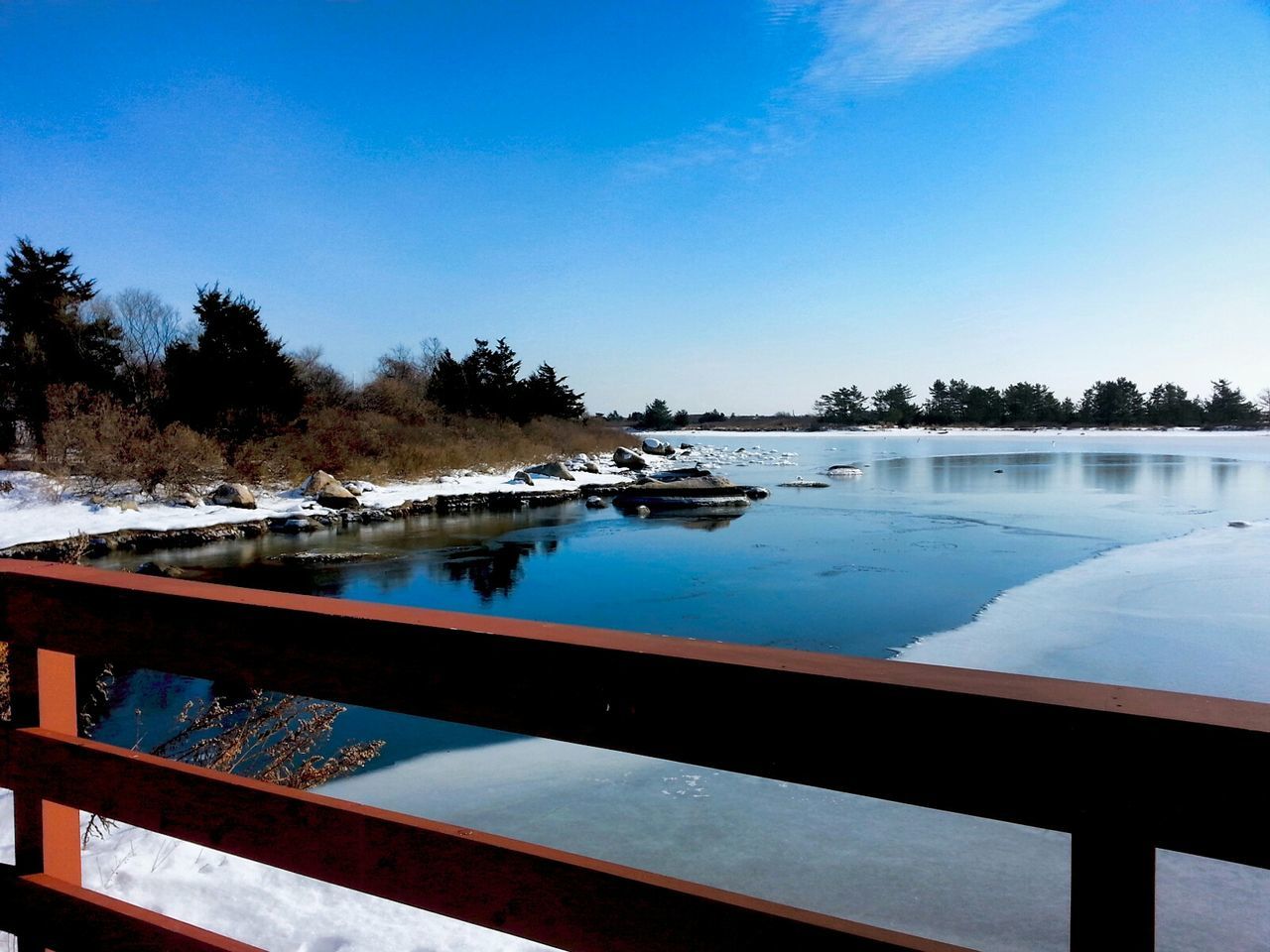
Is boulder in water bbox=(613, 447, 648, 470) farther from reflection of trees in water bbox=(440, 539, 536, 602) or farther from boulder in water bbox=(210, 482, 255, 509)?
reflection of trees in water bbox=(440, 539, 536, 602)

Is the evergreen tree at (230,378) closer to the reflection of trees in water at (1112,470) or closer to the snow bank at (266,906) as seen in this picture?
the snow bank at (266,906)

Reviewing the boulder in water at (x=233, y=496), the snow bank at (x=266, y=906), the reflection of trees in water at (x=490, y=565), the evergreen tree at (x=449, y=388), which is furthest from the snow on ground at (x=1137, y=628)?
the evergreen tree at (x=449, y=388)

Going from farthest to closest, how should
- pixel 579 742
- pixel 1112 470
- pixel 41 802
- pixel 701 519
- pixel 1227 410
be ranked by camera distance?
pixel 1227 410
pixel 1112 470
pixel 701 519
pixel 41 802
pixel 579 742

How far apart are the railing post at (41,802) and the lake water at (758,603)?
2.73m

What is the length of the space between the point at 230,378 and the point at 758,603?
19.6m

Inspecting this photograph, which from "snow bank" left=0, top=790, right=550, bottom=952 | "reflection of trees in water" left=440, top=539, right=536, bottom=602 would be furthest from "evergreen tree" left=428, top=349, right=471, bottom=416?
"snow bank" left=0, top=790, right=550, bottom=952

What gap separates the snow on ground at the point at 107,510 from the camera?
1471 cm

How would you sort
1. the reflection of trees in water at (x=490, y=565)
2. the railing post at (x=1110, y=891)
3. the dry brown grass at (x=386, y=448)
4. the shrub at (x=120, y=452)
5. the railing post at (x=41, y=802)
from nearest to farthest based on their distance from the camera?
the railing post at (x=1110, y=891)
the railing post at (x=41, y=802)
the reflection of trees in water at (x=490, y=565)
the shrub at (x=120, y=452)
the dry brown grass at (x=386, y=448)

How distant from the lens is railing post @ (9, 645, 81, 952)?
159 cm

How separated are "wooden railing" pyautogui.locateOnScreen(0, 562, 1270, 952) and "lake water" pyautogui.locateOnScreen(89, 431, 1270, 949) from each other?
2.72 metres

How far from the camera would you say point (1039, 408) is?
85.8 metres

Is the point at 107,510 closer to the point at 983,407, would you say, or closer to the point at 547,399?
the point at 547,399

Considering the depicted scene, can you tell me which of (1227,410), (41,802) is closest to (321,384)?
(41,802)

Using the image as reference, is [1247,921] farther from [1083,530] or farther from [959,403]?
[959,403]
